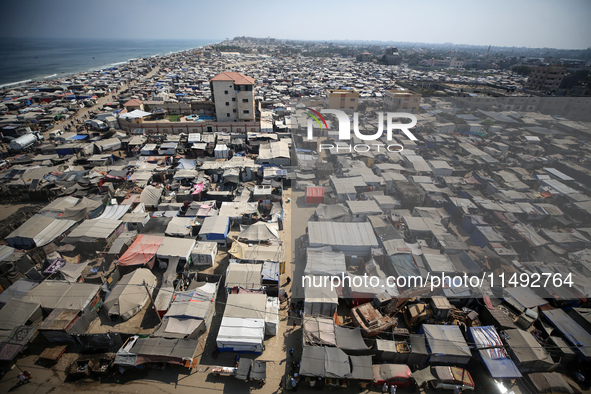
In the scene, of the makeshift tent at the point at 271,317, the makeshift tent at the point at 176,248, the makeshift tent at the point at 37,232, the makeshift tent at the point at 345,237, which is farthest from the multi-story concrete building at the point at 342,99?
the makeshift tent at the point at 37,232

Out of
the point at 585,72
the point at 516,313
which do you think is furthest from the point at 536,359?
the point at 585,72

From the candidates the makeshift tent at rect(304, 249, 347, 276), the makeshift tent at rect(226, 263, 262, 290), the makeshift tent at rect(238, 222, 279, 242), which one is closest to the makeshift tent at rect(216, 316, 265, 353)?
the makeshift tent at rect(226, 263, 262, 290)

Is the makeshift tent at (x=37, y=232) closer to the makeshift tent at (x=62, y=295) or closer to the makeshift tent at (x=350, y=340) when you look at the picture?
the makeshift tent at (x=62, y=295)

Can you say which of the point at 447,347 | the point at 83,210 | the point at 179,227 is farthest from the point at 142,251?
the point at 447,347

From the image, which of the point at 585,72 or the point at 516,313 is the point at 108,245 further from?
the point at 585,72

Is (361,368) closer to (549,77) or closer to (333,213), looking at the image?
(333,213)
